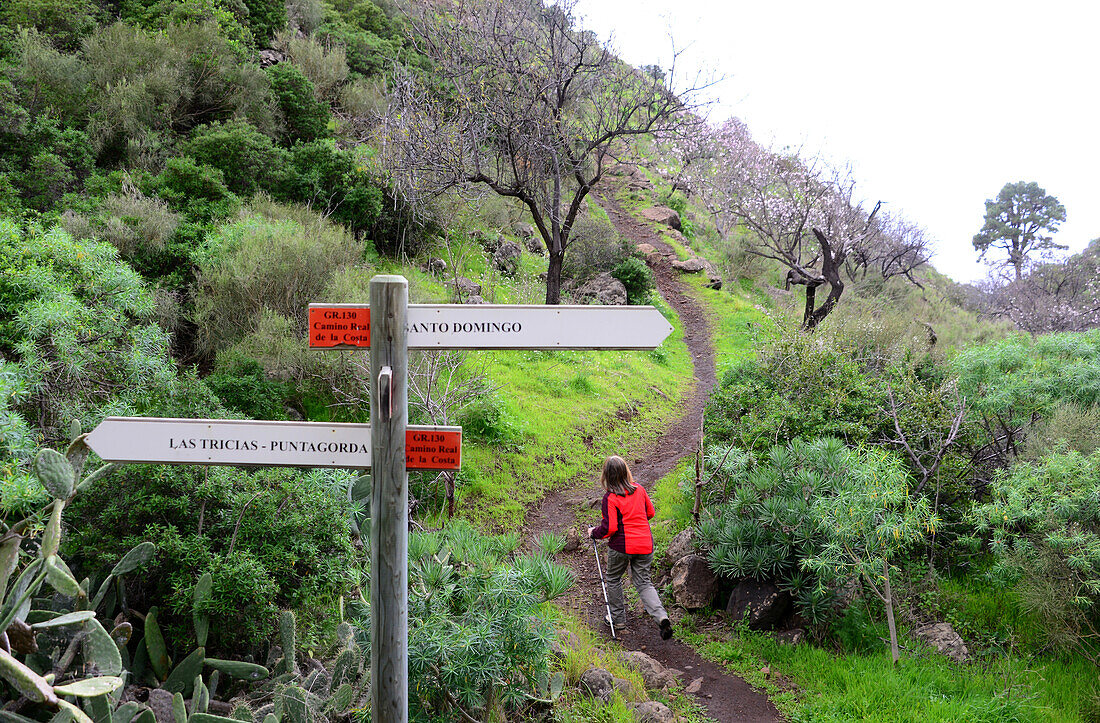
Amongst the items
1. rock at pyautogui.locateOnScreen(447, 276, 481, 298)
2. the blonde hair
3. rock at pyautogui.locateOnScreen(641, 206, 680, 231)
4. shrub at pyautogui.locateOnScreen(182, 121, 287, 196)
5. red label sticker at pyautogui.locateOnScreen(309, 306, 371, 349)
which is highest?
rock at pyautogui.locateOnScreen(641, 206, 680, 231)

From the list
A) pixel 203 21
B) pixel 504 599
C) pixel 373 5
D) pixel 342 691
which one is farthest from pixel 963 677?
pixel 373 5

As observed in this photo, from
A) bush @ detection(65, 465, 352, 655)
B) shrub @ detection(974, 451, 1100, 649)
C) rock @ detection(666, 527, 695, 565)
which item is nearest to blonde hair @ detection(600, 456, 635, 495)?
rock @ detection(666, 527, 695, 565)

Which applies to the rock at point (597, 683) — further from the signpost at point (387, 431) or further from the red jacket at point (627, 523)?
the signpost at point (387, 431)

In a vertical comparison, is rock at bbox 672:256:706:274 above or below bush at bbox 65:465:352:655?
above

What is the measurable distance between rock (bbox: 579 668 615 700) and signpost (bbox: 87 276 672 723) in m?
1.88

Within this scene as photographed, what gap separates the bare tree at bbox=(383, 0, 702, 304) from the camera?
35.0 ft

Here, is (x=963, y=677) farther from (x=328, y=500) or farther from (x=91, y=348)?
(x=91, y=348)

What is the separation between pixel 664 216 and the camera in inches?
1079

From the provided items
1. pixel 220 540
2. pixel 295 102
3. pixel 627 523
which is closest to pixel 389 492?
pixel 220 540

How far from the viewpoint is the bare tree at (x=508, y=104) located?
1066cm

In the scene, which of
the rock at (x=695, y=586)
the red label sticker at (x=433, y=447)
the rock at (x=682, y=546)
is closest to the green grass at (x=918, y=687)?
the rock at (x=695, y=586)

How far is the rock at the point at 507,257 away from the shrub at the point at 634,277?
9.68 ft

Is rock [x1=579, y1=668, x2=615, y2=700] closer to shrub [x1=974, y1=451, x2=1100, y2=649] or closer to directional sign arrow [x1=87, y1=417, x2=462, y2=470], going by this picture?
directional sign arrow [x1=87, y1=417, x2=462, y2=470]

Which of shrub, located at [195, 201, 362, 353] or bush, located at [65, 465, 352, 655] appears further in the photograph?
shrub, located at [195, 201, 362, 353]
